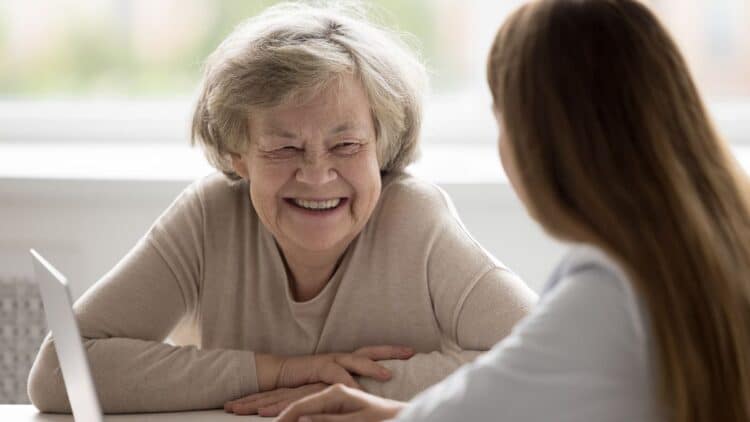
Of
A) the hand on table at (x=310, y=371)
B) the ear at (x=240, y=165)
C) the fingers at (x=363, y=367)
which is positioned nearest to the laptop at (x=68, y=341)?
the hand on table at (x=310, y=371)

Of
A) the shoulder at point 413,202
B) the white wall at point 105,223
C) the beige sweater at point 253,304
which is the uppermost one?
the shoulder at point 413,202

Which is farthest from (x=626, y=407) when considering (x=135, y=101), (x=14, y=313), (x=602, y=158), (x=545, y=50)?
(x=135, y=101)

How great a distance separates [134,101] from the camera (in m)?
3.33

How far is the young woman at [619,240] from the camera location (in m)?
1.01

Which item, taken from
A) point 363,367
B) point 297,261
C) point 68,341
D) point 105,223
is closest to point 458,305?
point 363,367

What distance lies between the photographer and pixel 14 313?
3000 mm

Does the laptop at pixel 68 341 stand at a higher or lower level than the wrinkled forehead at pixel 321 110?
lower

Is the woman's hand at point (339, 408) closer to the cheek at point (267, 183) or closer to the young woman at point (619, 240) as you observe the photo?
the young woman at point (619, 240)

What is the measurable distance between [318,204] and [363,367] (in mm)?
274

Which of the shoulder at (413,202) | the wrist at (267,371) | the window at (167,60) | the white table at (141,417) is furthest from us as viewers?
the window at (167,60)

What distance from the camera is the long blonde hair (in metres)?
1.01

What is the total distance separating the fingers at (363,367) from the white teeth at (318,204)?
0.79 feet

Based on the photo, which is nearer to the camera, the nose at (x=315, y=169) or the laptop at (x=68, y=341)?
the laptop at (x=68, y=341)

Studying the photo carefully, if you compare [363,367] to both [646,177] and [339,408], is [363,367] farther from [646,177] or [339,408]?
[646,177]
